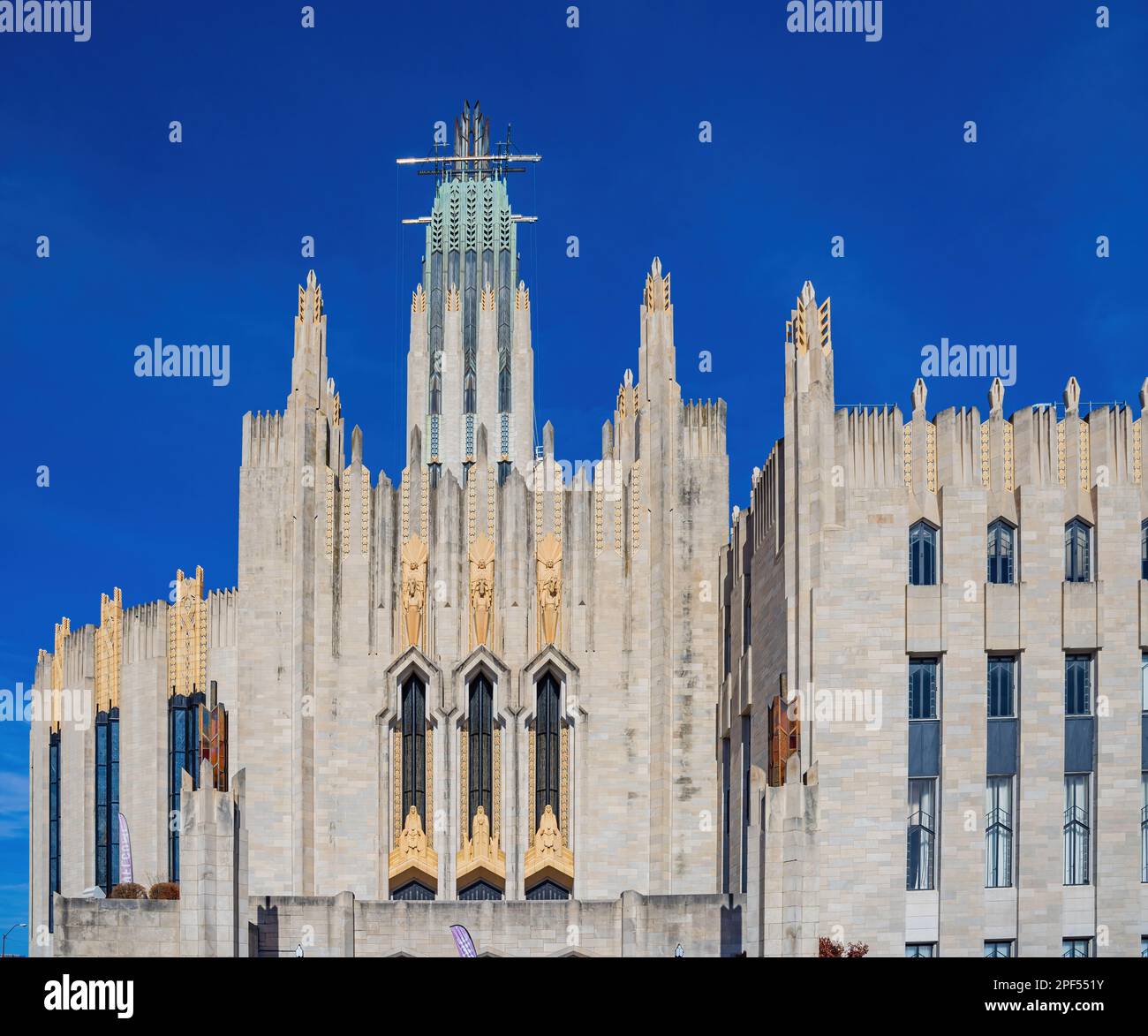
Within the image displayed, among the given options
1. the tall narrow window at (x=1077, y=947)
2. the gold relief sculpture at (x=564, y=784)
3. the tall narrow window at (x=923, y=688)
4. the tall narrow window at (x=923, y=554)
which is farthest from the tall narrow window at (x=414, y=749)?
the tall narrow window at (x=1077, y=947)

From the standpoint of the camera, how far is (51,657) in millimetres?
60438

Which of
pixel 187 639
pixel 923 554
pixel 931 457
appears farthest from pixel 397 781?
pixel 931 457

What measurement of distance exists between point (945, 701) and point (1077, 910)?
18.6 feet

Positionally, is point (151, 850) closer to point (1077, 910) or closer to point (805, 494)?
point (805, 494)

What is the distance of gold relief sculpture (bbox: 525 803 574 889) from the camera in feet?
159

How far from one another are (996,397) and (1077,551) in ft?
13.7

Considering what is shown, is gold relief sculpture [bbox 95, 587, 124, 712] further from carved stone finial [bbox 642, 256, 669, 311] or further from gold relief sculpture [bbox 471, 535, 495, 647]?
carved stone finial [bbox 642, 256, 669, 311]

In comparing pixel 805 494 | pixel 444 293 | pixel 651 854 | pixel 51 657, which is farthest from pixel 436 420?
pixel 805 494

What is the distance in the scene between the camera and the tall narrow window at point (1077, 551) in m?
40.1

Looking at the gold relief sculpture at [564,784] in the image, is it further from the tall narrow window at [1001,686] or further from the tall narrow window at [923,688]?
the tall narrow window at [1001,686]

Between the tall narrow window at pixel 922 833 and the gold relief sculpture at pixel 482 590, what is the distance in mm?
15111

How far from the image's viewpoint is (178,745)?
53.1 metres

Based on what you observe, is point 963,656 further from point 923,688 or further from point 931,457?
point 931,457

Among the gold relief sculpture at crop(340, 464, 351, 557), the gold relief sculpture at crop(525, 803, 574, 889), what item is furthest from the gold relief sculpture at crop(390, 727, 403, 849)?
the gold relief sculpture at crop(340, 464, 351, 557)
